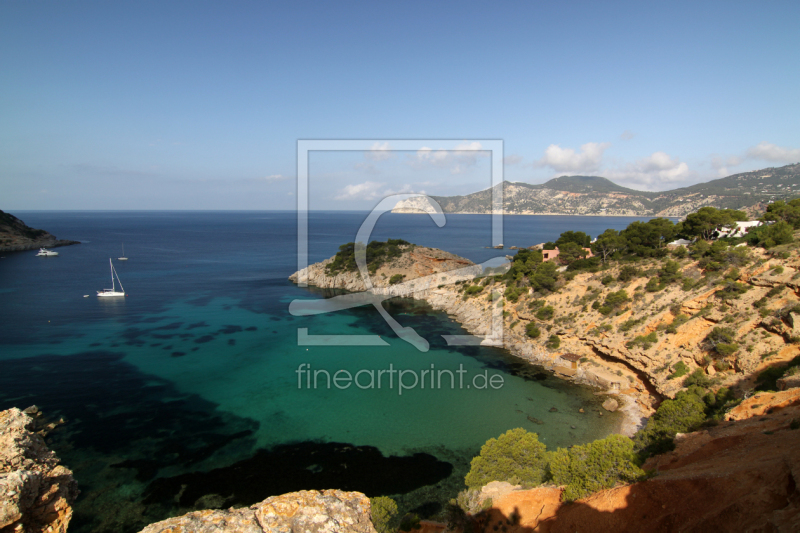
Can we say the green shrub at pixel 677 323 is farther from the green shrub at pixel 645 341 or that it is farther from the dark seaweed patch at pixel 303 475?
the dark seaweed patch at pixel 303 475

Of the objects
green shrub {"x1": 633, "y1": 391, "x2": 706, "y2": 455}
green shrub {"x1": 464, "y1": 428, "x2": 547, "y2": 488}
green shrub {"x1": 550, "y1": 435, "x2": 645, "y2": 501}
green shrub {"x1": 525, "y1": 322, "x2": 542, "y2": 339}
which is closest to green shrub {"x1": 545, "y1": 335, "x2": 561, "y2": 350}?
green shrub {"x1": 525, "y1": 322, "x2": 542, "y2": 339}

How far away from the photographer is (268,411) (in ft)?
84.6

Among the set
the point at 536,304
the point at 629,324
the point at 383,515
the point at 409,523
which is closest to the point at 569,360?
the point at 629,324

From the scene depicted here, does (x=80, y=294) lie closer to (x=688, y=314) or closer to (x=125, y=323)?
(x=125, y=323)

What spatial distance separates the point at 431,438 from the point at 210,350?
24.0 m

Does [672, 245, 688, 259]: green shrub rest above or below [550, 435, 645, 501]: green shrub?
above

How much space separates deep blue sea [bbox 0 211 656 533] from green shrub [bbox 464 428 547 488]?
270cm

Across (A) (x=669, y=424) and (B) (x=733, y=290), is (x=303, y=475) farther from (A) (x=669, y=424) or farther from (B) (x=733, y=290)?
(B) (x=733, y=290)

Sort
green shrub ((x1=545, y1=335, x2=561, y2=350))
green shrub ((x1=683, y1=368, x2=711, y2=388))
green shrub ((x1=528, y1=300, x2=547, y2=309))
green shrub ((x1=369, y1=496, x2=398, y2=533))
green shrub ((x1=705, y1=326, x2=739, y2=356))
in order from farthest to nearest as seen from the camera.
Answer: green shrub ((x1=528, y1=300, x2=547, y2=309))
green shrub ((x1=545, y1=335, x2=561, y2=350))
green shrub ((x1=705, y1=326, x2=739, y2=356))
green shrub ((x1=683, y1=368, x2=711, y2=388))
green shrub ((x1=369, y1=496, x2=398, y2=533))

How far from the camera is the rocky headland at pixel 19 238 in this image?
95363 millimetres

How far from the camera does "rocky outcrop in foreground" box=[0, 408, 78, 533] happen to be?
1308 centimetres

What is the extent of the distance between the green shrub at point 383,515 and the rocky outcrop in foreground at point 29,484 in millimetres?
11697

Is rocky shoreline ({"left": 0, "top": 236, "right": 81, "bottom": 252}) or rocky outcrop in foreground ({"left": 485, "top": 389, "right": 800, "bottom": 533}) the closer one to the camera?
rocky outcrop in foreground ({"left": 485, "top": 389, "right": 800, "bottom": 533})

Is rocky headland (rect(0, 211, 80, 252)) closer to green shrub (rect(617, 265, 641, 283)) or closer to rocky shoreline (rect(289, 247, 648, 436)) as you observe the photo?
rocky shoreline (rect(289, 247, 648, 436))
